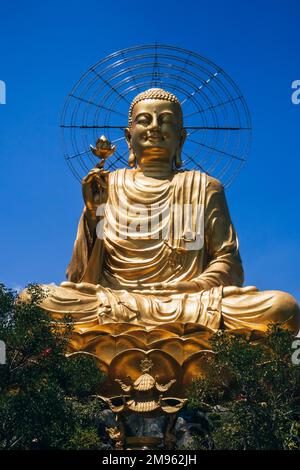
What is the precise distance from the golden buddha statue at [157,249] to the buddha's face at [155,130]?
0.01m

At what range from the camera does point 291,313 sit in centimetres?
1038

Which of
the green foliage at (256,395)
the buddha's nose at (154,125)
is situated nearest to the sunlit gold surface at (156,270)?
the buddha's nose at (154,125)

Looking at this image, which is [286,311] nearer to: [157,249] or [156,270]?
[156,270]

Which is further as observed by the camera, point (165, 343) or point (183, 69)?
point (183, 69)

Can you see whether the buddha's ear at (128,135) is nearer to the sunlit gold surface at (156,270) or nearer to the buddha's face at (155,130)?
the sunlit gold surface at (156,270)

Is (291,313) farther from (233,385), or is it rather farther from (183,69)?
(183,69)

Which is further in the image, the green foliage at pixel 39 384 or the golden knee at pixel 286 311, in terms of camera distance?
the golden knee at pixel 286 311

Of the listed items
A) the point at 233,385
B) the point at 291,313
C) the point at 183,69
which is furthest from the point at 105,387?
the point at 183,69

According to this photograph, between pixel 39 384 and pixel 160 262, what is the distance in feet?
12.7

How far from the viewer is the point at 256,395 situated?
325 inches

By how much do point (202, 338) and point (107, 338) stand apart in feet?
2.93

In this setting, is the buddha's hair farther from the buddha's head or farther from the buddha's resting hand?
the buddha's resting hand

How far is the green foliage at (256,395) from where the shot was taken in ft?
26.2

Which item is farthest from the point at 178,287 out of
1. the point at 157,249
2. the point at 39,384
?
the point at 39,384
